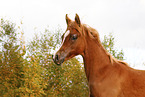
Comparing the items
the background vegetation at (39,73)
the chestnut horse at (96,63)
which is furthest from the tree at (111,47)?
the chestnut horse at (96,63)

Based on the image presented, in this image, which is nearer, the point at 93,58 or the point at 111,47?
the point at 93,58

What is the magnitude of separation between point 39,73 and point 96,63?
5.18 meters

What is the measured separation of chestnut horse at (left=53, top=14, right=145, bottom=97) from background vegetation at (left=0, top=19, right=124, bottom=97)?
4208mm

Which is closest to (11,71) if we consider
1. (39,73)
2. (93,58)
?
(39,73)

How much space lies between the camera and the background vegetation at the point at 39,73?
32.7ft

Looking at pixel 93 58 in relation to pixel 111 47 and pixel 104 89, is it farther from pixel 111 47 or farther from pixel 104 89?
pixel 111 47

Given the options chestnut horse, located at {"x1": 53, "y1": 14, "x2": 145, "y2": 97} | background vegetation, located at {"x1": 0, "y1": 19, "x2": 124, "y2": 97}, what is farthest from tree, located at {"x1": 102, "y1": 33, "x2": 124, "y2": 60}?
chestnut horse, located at {"x1": 53, "y1": 14, "x2": 145, "y2": 97}

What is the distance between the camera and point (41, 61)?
13.9 m

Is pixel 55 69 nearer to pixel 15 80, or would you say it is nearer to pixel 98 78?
pixel 15 80

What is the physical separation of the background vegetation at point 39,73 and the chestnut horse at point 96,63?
421cm

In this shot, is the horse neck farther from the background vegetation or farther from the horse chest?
the background vegetation

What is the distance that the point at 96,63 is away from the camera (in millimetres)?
5945

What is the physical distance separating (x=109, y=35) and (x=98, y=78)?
32.7 feet

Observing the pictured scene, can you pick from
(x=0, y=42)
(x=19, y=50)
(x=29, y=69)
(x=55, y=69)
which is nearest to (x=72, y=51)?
(x=29, y=69)
